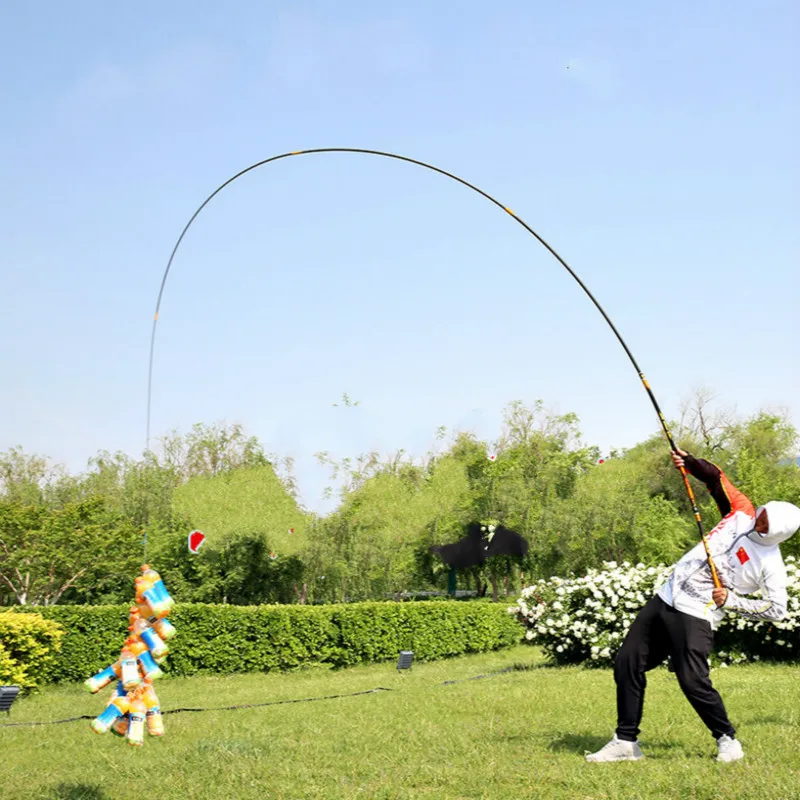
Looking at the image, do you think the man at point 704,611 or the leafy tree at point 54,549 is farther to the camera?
the leafy tree at point 54,549

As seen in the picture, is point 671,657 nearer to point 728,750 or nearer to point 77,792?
point 728,750

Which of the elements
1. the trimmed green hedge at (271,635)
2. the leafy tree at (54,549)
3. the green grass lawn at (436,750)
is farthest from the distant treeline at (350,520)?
the green grass lawn at (436,750)

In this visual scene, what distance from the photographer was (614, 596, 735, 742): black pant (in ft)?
21.6

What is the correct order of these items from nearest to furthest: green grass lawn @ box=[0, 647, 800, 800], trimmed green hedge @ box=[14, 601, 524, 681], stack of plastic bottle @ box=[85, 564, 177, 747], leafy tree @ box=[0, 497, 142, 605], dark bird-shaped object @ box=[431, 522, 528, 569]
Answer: green grass lawn @ box=[0, 647, 800, 800]
stack of plastic bottle @ box=[85, 564, 177, 747]
trimmed green hedge @ box=[14, 601, 524, 681]
leafy tree @ box=[0, 497, 142, 605]
dark bird-shaped object @ box=[431, 522, 528, 569]

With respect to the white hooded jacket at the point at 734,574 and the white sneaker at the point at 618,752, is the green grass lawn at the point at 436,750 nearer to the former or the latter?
the white sneaker at the point at 618,752

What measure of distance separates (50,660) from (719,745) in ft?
48.0

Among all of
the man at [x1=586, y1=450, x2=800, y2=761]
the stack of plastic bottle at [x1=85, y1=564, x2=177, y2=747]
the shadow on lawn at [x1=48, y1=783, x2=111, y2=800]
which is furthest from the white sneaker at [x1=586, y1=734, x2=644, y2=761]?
the shadow on lawn at [x1=48, y1=783, x2=111, y2=800]

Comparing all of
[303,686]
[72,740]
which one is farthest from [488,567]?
[72,740]

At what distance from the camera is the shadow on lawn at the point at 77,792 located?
679 cm

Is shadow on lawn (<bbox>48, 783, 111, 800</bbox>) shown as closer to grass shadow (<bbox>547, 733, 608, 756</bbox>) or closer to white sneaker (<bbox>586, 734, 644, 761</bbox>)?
grass shadow (<bbox>547, 733, 608, 756</bbox>)

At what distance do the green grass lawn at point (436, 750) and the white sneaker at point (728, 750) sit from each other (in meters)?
0.07

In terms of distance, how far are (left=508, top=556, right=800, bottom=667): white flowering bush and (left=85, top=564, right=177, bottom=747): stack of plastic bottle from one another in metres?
9.14

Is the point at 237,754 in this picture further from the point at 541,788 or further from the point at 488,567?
the point at 488,567

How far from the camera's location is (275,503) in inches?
1458
